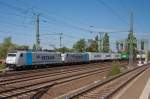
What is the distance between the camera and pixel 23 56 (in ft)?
138

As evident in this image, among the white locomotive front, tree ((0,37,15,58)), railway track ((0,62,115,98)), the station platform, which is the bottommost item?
the station platform

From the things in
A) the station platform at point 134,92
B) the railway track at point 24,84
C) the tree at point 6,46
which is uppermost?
the tree at point 6,46

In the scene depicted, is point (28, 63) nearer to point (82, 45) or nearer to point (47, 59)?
point (47, 59)

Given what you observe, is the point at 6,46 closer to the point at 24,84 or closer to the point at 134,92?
the point at 24,84

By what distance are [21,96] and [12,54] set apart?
85.9ft

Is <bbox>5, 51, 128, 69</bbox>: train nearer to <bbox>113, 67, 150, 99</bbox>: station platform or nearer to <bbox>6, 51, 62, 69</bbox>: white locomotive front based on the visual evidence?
<bbox>6, 51, 62, 69</bbox>: white locomotive front

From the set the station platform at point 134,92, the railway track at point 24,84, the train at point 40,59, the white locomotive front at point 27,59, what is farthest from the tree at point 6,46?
the station platform at point 134,92

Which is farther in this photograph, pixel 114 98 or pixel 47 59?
pixel 47 59

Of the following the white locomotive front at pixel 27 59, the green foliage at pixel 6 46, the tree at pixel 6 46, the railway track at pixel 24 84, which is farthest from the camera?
the green foliage at pixel 6 46

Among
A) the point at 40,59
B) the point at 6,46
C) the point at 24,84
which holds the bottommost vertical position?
the point at 24,84

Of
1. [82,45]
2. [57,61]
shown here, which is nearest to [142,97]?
[57,61]

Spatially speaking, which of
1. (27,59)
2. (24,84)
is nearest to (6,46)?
(27,59)

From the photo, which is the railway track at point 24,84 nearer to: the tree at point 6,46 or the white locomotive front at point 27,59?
the white locomotive front at point 27,59

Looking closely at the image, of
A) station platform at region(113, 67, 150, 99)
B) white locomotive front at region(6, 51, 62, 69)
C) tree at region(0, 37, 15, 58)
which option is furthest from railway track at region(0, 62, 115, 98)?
tree at region(0, 37, 15, 58)
